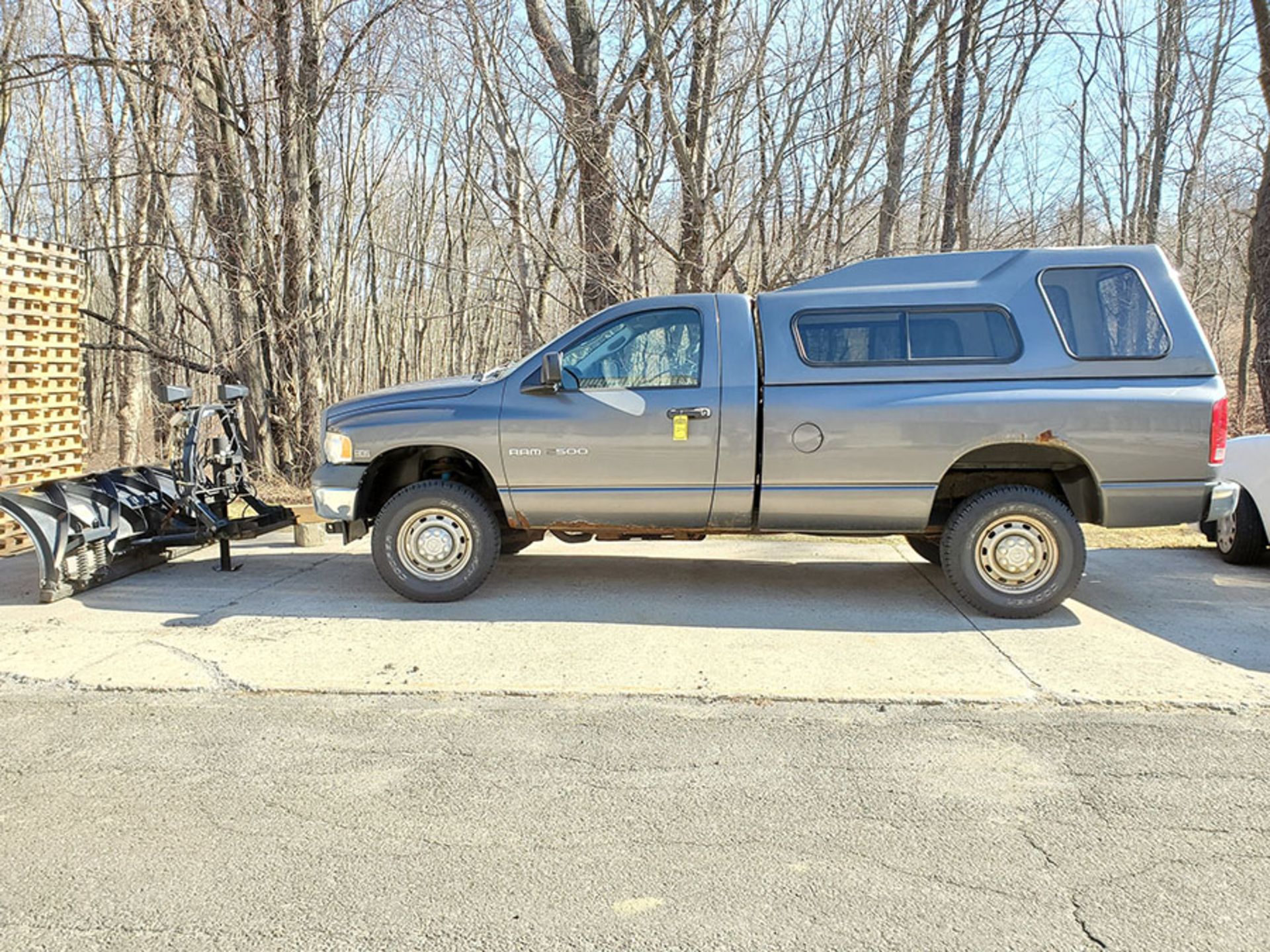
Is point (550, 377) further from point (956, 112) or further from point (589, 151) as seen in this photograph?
point (956, 112)

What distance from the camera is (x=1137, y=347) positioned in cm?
519

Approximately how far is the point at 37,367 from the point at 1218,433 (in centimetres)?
987

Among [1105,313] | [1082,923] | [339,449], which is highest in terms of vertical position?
[1105,313]

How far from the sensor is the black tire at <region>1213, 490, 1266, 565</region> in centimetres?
671

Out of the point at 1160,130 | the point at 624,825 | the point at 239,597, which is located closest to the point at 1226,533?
the point at 624,825

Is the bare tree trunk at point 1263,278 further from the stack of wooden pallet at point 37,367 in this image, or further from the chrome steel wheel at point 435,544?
the stack of wooden pallet at point 37,367

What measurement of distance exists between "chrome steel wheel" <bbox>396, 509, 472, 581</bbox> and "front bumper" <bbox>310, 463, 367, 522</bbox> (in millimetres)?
423

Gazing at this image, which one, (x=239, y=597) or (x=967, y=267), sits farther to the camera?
(x=239, y=597)

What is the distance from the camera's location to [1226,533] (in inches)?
273

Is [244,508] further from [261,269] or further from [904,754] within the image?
[904,754]

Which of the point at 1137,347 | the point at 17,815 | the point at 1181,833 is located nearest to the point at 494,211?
the point at 1137,347

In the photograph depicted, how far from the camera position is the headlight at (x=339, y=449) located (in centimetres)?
573

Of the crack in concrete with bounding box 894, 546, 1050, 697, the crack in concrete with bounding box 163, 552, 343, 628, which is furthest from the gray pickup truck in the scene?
the crack in concrete with bounding box 163, 552, 343, 628

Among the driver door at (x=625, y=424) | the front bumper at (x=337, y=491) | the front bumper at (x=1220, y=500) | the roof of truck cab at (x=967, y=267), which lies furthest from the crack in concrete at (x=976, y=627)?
the front bumper at (x=337, y=491)
